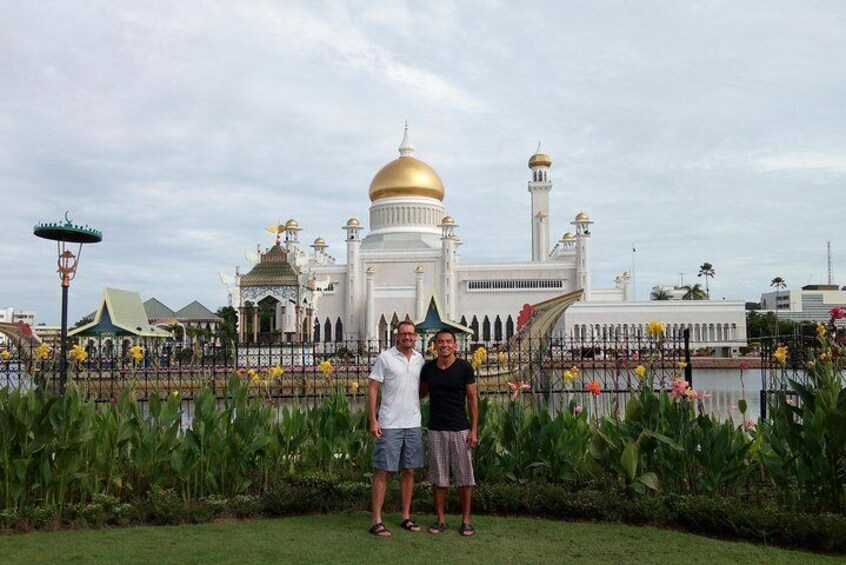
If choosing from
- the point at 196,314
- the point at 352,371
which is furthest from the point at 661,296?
the point at 352,371

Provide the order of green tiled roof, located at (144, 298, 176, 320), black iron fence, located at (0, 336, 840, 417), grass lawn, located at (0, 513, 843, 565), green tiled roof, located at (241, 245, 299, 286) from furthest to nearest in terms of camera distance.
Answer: green tiled roof, located at (144, 298, 176, 320)
green tiled roof, located at (241, 245, 299, 286)
black iron fence, located at (0, 336, 840, 417)
grass lawn, located at (0, 513, 843, 565)

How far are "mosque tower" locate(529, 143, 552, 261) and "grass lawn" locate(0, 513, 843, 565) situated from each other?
1877 inches

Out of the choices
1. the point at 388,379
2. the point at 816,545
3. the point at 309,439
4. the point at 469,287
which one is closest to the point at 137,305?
the point at 309,439

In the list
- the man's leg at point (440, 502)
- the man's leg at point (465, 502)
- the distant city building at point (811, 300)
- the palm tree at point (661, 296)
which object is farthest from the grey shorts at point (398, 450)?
the distant city building at point (811, 300)

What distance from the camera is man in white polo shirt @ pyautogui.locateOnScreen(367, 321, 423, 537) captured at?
5.25 m

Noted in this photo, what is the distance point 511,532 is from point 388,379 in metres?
1.40

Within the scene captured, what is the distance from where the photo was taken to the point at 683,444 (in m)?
5.64

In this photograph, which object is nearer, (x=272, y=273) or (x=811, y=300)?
(x=272, y=273)

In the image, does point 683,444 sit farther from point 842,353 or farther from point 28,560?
point 28,560

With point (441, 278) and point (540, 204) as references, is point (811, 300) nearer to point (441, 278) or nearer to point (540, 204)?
point (540, 204)

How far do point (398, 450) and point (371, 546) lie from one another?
69 centimetres

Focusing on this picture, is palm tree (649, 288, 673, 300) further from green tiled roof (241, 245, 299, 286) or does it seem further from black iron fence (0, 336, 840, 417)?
green tiled roof (241, 245, 299, 286)

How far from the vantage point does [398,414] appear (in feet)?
17.3

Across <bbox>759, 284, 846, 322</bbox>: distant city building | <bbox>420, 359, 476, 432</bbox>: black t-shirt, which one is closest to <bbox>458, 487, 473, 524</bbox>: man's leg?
<bbox>420, 359, 476, 432</bbox>: black t-shirt
